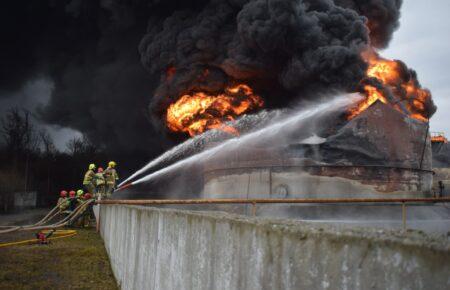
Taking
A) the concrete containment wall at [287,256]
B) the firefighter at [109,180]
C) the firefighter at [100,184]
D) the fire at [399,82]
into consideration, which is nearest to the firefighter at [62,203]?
the firefighter at [100,184]

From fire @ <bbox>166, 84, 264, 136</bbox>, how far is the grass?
16.2 metres

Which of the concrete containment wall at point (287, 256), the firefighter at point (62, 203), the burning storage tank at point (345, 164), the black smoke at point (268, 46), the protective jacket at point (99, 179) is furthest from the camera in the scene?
the black smoke at point (268, 46)

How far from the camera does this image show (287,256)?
136 centimetres

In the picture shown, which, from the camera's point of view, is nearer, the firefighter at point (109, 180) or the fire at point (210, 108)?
the firefighter at point (109, 180)

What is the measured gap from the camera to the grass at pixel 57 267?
517cm

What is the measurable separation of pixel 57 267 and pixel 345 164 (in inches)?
474

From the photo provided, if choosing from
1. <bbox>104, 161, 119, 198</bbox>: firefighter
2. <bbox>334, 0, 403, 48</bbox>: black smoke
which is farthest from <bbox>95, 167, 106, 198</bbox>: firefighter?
<bbox>334, 0, 403, 48</bbox>: black smoke

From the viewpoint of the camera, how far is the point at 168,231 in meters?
2.85

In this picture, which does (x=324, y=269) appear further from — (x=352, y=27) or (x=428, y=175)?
(x=352, y=27)

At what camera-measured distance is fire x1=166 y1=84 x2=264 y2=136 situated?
83.5 ft

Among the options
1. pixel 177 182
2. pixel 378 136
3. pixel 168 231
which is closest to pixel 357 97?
pixel 378 136

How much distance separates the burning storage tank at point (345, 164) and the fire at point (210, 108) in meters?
7.64

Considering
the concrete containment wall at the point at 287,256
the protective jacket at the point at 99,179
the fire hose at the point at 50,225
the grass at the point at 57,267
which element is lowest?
the grass at the point at 57,267

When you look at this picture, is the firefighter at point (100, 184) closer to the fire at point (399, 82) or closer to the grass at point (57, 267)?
the grass at point (57, 267)
